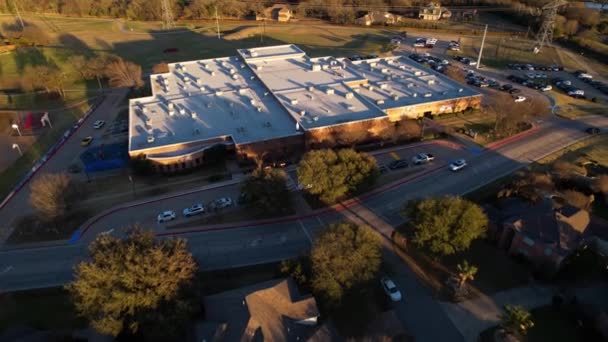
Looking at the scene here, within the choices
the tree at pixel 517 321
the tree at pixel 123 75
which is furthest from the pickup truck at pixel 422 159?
the tree at pixel 123 75

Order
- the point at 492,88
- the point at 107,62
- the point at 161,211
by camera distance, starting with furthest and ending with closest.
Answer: the point at 107,62
the point at 492,88
the point at 161,211

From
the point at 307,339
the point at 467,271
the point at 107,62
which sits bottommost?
the point at 307,339

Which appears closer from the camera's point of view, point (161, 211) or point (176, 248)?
point (176, 248)

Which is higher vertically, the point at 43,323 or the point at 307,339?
the point at 307,339

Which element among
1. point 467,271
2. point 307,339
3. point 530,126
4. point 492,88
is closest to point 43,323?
point 307,339

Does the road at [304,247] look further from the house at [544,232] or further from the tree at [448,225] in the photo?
the house at [544,232]

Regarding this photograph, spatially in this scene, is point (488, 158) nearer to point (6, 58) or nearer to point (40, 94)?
point (40, 94)

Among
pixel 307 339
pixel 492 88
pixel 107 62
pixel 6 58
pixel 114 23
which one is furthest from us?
pixel 114 23
